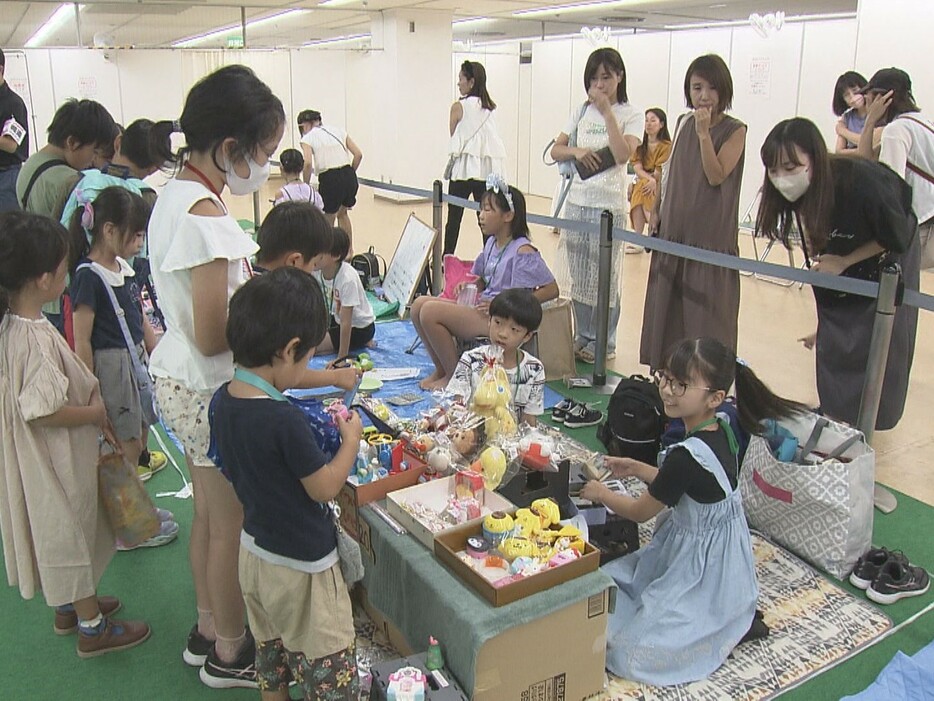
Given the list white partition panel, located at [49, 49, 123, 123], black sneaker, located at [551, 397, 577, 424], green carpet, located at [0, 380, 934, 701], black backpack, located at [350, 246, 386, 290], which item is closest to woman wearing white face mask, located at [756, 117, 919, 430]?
green carpet, located at [0, 380, 934, 701]

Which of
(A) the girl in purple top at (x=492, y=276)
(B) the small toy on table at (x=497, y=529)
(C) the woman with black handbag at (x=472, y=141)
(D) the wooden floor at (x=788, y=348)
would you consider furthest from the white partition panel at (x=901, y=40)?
(B) the small toy on table at (x=497, y=529)

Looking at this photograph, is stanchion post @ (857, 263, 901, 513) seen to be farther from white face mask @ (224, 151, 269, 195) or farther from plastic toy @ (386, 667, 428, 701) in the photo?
white face mask @ (224, 151, 269, 195)

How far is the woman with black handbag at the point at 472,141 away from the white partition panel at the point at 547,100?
543cm

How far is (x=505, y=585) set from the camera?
1825 mm

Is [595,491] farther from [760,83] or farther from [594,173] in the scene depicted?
[760,83]

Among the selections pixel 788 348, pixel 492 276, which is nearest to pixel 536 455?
pixel 492 276

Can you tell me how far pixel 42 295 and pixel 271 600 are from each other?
1.01 meters

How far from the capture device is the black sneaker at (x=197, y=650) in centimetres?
216

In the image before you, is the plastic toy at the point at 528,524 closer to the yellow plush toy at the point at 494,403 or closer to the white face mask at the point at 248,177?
the yellow plush toy at the point at 494,403

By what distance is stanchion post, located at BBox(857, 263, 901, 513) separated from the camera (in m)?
2.69

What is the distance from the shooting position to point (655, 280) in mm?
3838

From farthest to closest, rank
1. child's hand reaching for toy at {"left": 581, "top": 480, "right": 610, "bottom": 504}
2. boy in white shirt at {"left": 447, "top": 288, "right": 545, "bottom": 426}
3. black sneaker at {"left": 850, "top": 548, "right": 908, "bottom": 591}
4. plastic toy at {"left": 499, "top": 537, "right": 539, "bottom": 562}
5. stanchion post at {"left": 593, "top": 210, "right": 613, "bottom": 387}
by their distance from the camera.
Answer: stanchion post at {"left": 593, "top": 210, "right": 613, "bottom": 387}, boy in white shirt at {"left": 447, "top": 288, "right": 545, "bottom": 426}, black sneaker at {"left": 850, "top": 548, "right": 908, "bottom": 591}, child's hand reaching for toy at {"left": 581, "top": 480, "right": 610, "bottom": 504}, plastic toy at {"left": 499, "top": 537, "right": 539, "bottom": 562}

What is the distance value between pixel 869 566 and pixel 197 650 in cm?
200

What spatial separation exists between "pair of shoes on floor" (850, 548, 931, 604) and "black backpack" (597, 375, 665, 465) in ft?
2.66
